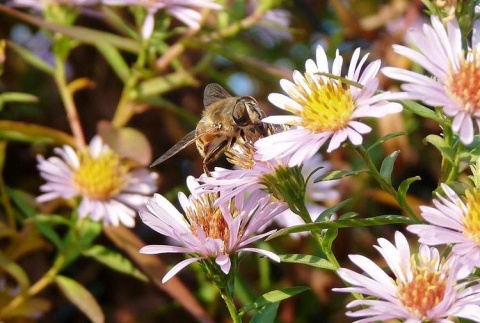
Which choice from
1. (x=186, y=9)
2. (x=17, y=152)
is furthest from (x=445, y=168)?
(x=17, y=152)

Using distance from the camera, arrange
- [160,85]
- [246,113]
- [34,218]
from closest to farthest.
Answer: [246,113] < [34,218] < [160,85]

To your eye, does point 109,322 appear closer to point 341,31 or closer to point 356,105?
point 341,31

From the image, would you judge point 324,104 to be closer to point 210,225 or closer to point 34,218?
point 210,225

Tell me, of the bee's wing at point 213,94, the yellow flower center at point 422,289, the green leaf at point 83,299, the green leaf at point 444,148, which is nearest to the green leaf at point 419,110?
the green leaf at point 444,148

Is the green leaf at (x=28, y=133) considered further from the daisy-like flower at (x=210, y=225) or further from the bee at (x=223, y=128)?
the daisy-like flower at (x=210, y=225)

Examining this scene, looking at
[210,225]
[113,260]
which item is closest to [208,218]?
[210,225]

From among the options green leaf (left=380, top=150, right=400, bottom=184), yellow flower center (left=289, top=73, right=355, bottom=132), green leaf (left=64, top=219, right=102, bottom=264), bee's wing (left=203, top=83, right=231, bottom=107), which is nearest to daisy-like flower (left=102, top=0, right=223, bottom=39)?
bee's wing (left=203, top=83, right=231, bottom=107)
